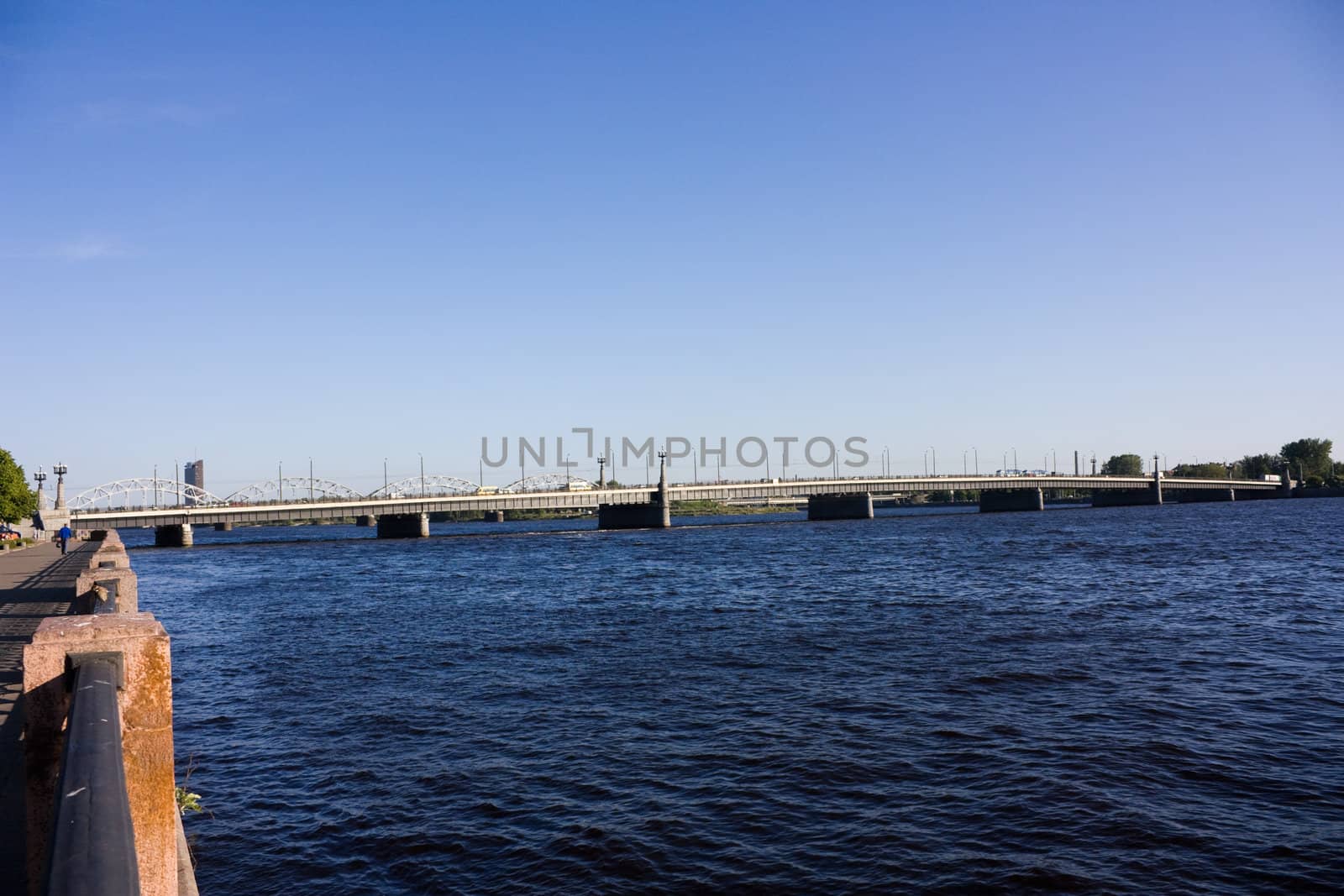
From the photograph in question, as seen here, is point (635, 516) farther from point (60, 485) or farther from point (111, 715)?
point (111, 715)

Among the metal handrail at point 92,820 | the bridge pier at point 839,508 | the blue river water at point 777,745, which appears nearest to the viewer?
the metal handrail at point 92,820

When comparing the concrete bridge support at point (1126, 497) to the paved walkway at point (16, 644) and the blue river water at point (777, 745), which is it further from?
the paved walkway at point (16, 644)

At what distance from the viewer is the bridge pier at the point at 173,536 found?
377 ft

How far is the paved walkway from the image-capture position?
22.3 ft

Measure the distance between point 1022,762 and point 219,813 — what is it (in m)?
12.3

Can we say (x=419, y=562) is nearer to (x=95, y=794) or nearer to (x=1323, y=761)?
(x=1323, y=761)

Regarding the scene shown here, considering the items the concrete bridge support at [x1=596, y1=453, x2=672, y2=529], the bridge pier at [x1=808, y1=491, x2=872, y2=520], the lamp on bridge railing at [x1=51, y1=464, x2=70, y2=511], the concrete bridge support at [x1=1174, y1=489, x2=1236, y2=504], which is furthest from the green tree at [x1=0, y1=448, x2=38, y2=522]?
the concrete bridge support at [x1=1174, y1=489, x2=1236, y2=504]

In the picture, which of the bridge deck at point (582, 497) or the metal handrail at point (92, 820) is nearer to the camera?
the metal handrail at point (92, 820)

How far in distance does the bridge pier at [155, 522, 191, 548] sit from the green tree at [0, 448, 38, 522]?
2644 cm

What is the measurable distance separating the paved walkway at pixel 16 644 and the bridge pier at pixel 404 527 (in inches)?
3453

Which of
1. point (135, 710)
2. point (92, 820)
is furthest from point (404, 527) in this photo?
point (92, 820)

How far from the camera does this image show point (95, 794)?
239 cm

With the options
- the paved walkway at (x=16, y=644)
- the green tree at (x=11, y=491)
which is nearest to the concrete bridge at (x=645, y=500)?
the green tree at (x=11, y=491)

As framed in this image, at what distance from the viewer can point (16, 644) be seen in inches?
609
